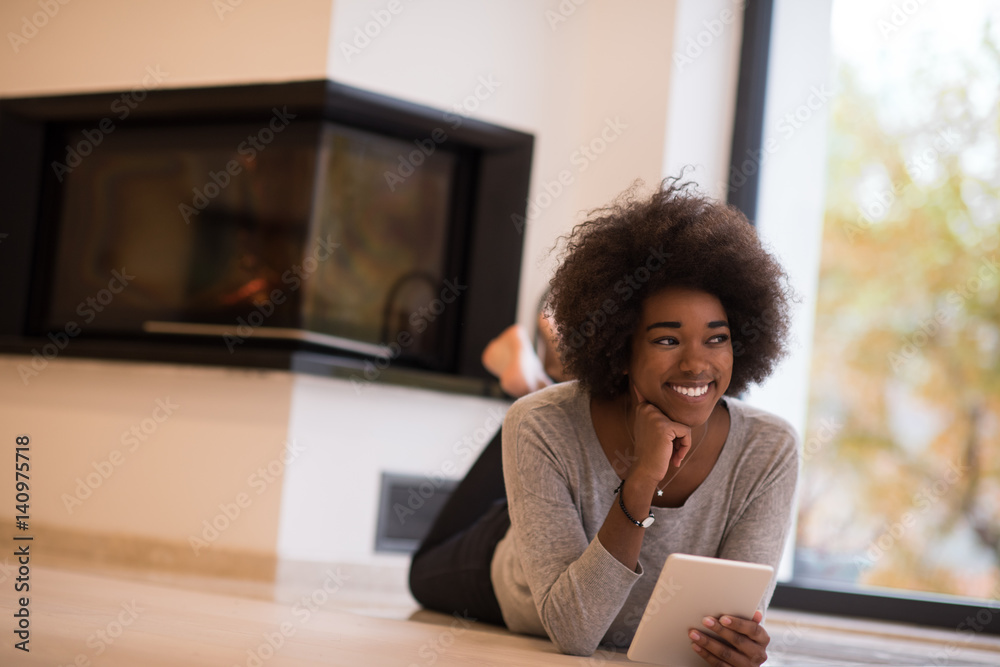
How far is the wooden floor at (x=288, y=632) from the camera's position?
1.30 metres

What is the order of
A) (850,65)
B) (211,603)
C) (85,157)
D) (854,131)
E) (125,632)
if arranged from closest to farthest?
1. (125,632)
2. (211,603)
3. (85,157)
4. (850,65)
5. (854,131)

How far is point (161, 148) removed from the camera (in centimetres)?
347

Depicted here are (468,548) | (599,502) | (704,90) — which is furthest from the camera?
(704,90)

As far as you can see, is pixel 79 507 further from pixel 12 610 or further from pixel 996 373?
pixel 996 373

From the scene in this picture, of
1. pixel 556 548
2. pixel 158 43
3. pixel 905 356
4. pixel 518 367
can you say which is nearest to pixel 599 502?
pixel 556 548

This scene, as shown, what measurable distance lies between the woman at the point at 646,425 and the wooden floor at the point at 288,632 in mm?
166

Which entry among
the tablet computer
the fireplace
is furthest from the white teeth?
the fireplace

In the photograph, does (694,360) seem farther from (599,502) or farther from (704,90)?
(704,90)

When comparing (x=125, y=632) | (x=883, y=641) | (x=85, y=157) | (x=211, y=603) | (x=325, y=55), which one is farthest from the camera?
(x=85, y=157)

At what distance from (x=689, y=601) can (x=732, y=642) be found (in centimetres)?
11

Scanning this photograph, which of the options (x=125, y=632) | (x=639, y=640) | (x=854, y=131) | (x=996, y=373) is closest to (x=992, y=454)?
(x=996, y=373)

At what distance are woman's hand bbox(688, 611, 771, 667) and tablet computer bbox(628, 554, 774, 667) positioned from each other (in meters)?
0.01

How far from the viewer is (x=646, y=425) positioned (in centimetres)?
158

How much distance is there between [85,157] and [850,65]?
150 inches
